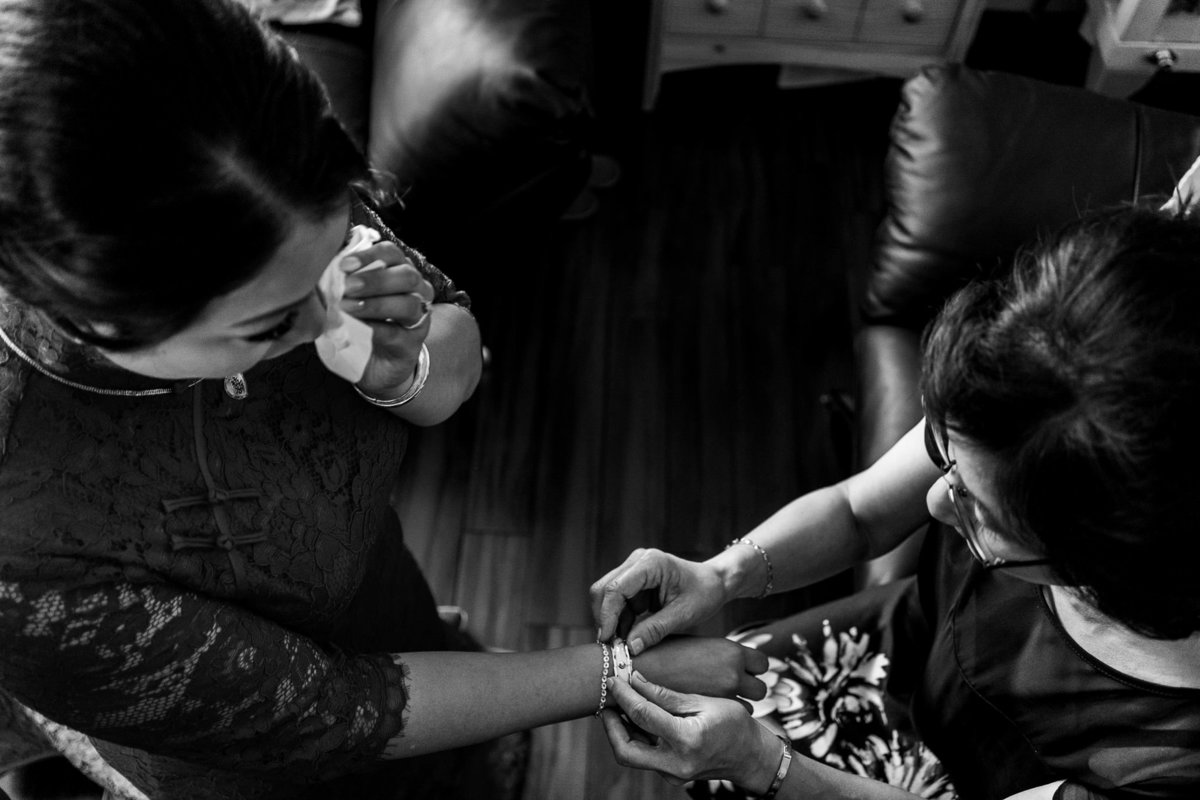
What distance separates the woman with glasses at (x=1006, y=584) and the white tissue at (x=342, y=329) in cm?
46

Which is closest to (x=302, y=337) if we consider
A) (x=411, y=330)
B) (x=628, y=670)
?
(x=411, y=330)

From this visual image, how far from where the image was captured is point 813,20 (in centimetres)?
247

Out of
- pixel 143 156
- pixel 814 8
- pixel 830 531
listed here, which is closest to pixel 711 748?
pixel 830 531

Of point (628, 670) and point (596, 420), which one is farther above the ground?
point (628, 670)

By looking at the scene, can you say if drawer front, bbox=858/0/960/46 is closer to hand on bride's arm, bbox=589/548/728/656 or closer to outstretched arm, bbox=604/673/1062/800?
hand on bride's arm, bbox=589/548/728/656

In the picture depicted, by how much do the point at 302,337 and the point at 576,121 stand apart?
3.53ft

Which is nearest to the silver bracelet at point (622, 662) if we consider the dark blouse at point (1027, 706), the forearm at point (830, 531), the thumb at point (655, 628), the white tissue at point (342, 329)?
the thumb at point (655, 628)

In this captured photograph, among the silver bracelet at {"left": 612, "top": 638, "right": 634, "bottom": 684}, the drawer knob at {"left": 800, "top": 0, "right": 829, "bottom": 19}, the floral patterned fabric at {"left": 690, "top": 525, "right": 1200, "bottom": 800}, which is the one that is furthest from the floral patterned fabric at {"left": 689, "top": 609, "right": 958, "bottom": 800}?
the drawer knob at {"left": 800, "top": 0, "right": 829, "bottom": 19}

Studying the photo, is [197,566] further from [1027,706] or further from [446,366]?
[1027,706]

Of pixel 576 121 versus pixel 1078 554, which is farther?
pixel 576 121

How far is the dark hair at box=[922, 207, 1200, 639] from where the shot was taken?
0.75 meters

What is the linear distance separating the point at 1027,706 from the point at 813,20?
1.92 metres

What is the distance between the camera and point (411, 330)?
1.07m

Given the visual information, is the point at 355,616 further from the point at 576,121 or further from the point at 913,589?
the point at 576,121
